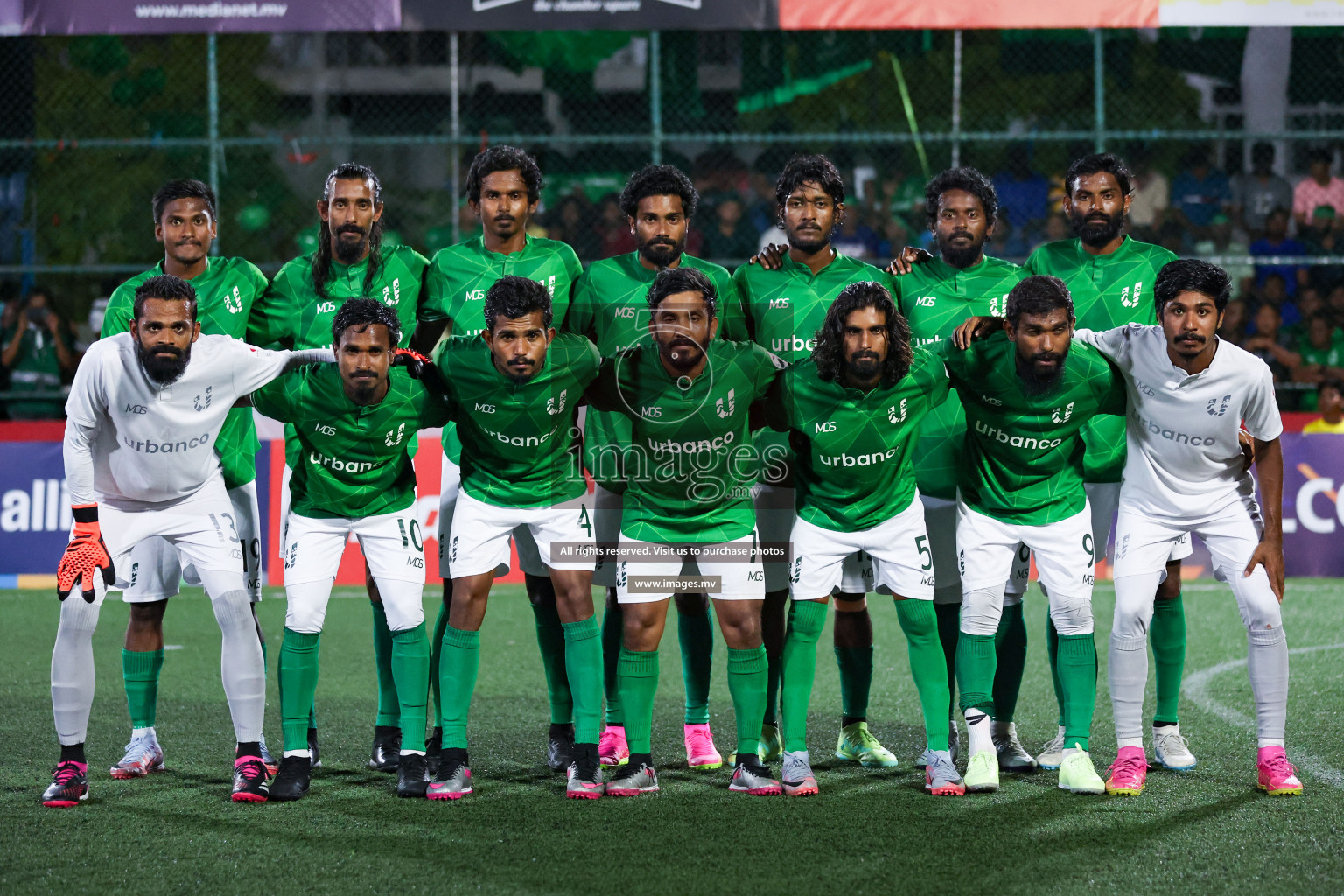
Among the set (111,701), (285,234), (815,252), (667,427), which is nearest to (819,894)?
(667,427)

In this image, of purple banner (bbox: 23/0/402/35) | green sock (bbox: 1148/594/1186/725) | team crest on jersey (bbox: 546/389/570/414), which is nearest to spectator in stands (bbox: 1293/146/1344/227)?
purple banner (bbox: 23/0/402/35)

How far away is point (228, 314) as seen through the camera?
5.73 metres

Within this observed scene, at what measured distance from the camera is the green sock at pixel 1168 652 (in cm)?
569

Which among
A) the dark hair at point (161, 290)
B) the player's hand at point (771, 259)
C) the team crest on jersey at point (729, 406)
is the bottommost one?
the team crest on jersey at point (729, 406)

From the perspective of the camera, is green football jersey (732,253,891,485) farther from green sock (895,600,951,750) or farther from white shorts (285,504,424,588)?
white shorts (285,504,424,588)

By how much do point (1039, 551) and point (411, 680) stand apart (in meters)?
2.36

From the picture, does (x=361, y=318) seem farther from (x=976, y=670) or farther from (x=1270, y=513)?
(x=1270, y=513)

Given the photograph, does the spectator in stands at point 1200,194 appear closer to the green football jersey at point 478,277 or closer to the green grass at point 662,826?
the green grass at point 662,826

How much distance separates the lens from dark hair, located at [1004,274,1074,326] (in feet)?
16.8

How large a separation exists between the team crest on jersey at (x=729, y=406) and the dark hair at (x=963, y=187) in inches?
46.1

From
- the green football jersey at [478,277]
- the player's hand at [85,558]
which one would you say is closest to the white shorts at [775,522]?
the green football jersey at [478,277]

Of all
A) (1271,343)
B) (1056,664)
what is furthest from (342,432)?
(1271,343)

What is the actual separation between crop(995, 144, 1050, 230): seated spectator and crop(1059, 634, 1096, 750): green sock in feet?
30.3

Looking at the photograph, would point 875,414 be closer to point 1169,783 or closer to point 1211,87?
point 1169,783
